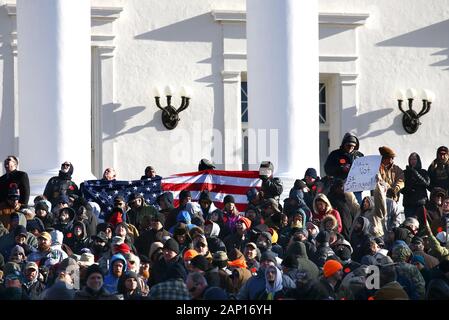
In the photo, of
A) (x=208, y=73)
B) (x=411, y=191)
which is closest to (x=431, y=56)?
(x=208, y=73)

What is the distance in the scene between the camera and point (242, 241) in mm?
26766

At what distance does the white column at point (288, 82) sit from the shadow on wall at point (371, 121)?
14.8 ft

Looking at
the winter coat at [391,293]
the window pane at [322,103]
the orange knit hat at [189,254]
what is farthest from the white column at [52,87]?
the winter coat at [391,293]

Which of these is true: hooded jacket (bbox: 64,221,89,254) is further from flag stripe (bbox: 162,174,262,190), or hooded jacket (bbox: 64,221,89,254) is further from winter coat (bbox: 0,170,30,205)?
flag stripe (bbox: 162,174,262,190)

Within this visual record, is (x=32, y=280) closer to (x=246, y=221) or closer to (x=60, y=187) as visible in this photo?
(x=246, y=221)

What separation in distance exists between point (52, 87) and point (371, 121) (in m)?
8.17

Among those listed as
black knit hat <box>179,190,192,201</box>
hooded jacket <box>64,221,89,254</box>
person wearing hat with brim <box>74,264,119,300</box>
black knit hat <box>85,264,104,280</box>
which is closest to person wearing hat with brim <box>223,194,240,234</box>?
black knit hat <box>179,190,192,201</box>

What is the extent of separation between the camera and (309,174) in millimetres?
30016

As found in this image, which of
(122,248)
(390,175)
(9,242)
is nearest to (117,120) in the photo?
(390,175)

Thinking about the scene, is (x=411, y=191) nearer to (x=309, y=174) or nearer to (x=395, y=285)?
(x=309, y=174)
